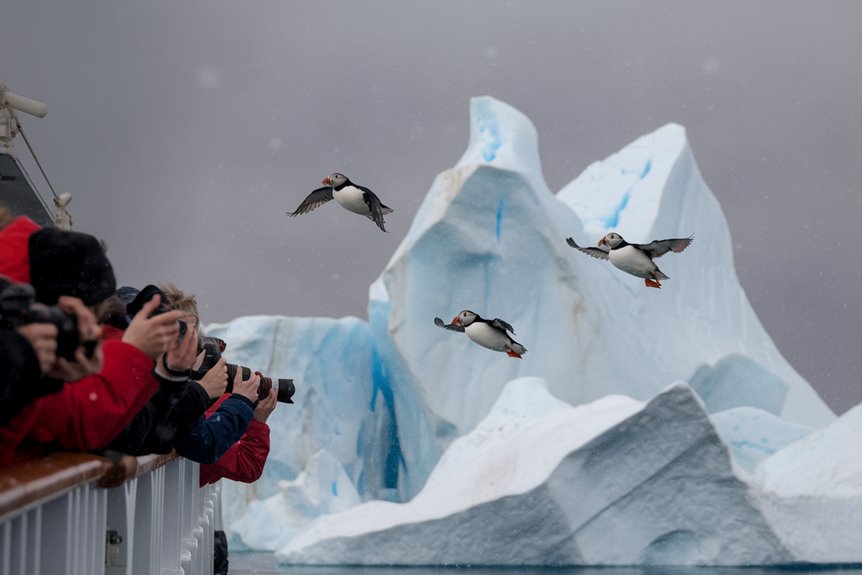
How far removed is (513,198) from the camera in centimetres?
1563

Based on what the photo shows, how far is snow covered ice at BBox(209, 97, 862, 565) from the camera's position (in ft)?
37.1

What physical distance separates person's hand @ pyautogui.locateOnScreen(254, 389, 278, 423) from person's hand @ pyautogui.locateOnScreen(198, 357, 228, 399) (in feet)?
2.06

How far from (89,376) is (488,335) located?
341 cm

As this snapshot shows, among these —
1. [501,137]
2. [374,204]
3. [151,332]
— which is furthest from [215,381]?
[501,137]

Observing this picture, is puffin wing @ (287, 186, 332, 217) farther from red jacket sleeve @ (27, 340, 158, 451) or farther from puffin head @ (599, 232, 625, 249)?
red jacket sleeve @ (27, 340, 158, 451)

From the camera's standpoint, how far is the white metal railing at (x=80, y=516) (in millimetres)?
1176

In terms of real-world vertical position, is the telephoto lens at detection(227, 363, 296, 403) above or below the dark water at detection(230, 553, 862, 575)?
above

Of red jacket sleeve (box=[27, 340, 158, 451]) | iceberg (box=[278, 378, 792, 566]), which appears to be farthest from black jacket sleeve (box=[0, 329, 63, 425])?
iceberg (box=[278, 378, 792, 566])

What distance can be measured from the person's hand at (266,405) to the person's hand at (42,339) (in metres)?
1.95

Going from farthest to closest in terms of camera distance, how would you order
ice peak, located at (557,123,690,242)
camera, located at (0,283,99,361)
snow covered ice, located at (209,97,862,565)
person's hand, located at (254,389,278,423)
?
ice peak, located at (557,123,690,242)
snow covered ice, located at (209,97,862,565)
person's hand, located at (254,389,278,423)
camera, located at (0,283,99,361)

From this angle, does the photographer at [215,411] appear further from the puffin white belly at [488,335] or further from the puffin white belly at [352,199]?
the puffin white belly at [488,335]

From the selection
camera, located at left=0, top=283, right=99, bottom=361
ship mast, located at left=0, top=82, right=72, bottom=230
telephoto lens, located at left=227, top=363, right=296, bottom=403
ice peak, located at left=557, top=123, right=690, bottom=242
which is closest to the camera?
camera, located at left=0, top=283, right=99, bottom=361

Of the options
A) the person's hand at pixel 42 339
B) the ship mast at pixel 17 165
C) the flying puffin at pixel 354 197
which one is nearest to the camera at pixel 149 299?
the person's hand at pixel 42 339


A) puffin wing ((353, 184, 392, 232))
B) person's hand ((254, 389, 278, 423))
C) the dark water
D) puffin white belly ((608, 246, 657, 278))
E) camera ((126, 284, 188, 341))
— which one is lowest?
the dark water
